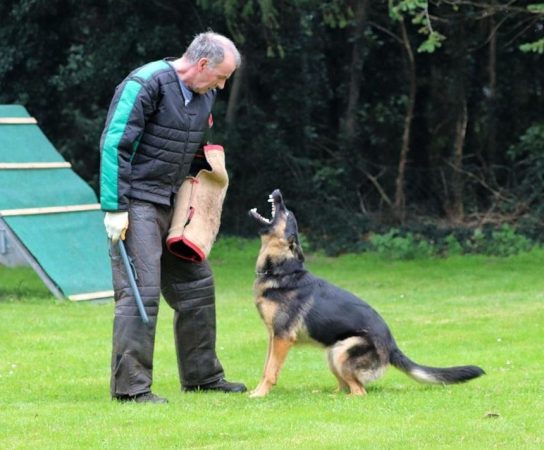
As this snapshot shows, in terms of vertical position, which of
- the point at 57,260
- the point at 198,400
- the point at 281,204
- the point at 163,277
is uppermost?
the point at 281,204

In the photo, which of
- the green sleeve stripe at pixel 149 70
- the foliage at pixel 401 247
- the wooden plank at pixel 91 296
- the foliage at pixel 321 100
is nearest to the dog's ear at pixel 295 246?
the green sleeve stripe at pixel 149 70

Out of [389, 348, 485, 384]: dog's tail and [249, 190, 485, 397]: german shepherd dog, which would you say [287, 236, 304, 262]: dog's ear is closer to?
[249, 190, 485, 397]: german shepherd dog

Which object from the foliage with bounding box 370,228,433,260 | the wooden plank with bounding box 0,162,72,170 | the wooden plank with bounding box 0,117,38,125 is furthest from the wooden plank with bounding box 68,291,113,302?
the foliage with bounding box 370,228,433,260

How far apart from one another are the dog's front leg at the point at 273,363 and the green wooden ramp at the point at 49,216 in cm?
590

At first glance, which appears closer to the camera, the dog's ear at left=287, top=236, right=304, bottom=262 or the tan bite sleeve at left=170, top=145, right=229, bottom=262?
the tan bite sleeve at left=170, top=145, right=229, bottom=262

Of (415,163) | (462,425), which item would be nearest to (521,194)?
(415,163)

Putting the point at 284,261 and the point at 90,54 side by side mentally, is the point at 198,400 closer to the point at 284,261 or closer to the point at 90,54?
the point at 284,261

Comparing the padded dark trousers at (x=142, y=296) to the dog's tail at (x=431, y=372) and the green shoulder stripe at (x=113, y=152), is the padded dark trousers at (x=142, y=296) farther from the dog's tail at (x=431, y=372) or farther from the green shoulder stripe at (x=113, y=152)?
the dog's tail at (x=431, y=372)

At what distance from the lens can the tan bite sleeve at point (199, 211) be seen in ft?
25.5

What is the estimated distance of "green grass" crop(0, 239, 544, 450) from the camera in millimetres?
6312

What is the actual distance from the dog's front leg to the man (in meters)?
0.70

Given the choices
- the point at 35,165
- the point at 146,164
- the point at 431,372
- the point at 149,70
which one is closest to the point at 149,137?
the point at 146,164

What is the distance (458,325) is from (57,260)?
472cm

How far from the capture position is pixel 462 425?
6.48 m
